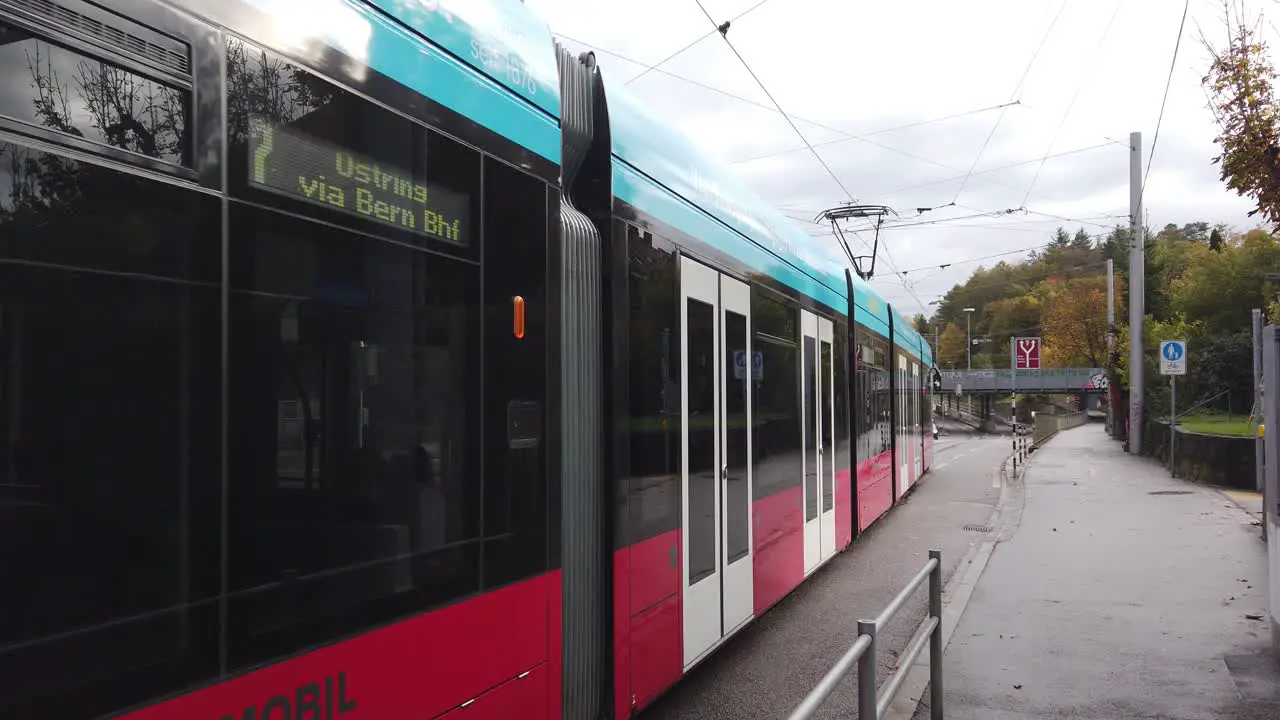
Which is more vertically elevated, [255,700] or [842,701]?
[255,700]

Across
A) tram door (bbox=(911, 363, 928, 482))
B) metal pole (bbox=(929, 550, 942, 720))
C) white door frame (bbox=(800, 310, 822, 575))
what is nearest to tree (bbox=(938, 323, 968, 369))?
tram door (bbox=(911, 363, 928, 482))

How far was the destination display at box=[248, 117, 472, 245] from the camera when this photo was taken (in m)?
2.63

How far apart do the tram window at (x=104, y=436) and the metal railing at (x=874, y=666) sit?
1.51 meters

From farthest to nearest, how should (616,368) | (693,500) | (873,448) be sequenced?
1. (873,448)
2. (693,500)
3. (616,368)

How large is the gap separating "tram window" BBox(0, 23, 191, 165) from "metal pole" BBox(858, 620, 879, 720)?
113 inches

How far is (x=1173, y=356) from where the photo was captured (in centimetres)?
2239

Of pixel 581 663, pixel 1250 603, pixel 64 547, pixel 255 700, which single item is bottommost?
pixel 1250 603

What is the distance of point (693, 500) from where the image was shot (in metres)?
5.79

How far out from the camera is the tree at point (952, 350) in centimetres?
14225

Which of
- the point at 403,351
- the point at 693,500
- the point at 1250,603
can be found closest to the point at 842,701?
the point at 693,500

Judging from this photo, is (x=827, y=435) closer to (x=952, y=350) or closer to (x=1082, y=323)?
(x=1082, y=323)

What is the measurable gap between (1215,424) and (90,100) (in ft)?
116

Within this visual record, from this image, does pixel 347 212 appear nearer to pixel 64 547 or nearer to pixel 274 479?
pixel 274 479

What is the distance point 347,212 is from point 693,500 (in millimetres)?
3304
